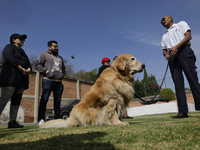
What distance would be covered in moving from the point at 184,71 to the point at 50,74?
11.0 ft

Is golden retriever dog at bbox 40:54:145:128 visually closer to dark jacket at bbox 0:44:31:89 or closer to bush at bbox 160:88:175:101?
dark jacket at bbox 0:44:31:89

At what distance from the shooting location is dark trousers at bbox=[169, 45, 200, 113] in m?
3.32

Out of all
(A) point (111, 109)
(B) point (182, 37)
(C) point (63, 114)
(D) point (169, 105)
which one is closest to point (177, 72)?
(B) point (182, 37)

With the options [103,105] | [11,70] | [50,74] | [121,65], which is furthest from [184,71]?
[11,70]

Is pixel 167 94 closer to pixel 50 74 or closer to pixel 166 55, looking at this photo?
pixel 166 55

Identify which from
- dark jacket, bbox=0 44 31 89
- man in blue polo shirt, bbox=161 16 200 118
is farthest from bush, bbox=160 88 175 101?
dark jacket, bbox=0 44 31 89

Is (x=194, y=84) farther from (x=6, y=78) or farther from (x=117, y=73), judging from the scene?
(x=6, y=78)

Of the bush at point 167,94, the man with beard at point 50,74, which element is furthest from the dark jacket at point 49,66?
the bush at point 167,94

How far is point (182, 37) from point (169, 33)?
0.36 metres

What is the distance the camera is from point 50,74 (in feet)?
13.7

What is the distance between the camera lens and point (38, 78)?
14.8m

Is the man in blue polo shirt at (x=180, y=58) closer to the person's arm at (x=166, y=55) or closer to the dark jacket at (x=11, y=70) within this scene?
the person's arm at (x=166, y=55)

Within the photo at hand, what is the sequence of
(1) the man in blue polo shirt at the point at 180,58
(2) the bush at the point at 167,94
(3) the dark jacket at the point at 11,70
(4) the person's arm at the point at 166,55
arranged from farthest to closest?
1. (2) the bush at the point at 167,94
2. (4) the person's arm at the point at 166,55
3. (1) the man in blue polo shirt at the point at 180,58
4. (3) the dark jacket at the point at 11,70

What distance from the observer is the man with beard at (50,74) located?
4152mm
